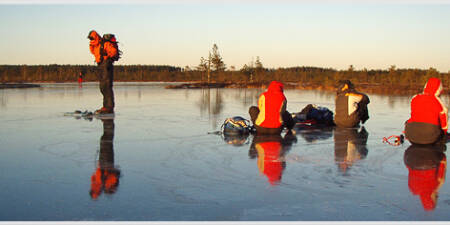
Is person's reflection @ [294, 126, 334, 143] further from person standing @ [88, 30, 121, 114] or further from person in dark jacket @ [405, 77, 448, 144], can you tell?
person standing @ [88, 30, 121, 114]

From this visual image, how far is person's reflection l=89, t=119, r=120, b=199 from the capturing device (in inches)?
249

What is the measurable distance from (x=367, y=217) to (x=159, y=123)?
401 inches

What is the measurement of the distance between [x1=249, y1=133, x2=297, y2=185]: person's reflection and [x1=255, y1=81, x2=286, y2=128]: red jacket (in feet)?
1.27

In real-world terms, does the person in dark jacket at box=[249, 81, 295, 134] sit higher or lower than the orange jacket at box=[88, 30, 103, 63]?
lower

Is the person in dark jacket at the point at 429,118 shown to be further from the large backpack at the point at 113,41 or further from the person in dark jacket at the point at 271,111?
the large backpack at the point at 113,41

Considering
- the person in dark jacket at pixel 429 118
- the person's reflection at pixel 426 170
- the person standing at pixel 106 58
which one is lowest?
the person's reflection at pixel 426 170

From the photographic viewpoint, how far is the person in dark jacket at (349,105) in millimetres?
13398

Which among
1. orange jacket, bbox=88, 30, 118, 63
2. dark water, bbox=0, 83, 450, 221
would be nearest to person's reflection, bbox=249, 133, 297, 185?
dark water, bbox=0, 83, 450, 221

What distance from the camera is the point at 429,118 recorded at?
10414 mm

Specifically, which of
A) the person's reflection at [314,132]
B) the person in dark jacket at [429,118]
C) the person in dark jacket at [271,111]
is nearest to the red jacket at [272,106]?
the person in dark jacket at [271,111]

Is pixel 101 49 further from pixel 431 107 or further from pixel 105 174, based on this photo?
pixel 431 107

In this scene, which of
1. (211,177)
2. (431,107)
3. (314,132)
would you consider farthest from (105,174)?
(431,107)

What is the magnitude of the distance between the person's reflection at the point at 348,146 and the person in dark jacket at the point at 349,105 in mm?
302

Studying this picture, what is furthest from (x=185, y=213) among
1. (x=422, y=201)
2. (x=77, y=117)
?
(x=77, y=117)
